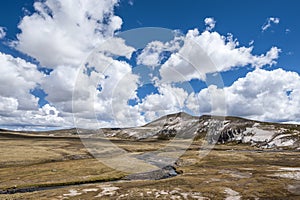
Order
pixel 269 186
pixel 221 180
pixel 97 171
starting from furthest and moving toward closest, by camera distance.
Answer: pixel 97 171 → pixel 221 180 → pixel 269 186

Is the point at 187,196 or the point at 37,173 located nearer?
the point at 187,196

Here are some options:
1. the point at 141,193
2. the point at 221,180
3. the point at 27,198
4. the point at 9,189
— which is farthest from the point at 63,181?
the point at 221,180

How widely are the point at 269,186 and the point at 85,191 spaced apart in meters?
39.9

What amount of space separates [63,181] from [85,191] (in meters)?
17.1

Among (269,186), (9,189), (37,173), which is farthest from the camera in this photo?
(37,173)

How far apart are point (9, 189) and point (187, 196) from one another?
137 ft

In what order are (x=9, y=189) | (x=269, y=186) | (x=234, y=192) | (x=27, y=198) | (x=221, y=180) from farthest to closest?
(x=221, y=180) < (x=9, y=189) < (x=269, y=186) < (x=234, y=192) < (x=27, y=198)

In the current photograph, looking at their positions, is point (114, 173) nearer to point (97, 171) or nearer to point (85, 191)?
point (97, 171)

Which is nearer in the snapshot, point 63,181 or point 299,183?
point 299,183

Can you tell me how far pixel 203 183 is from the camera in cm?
6347

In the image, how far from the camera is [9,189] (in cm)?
6181

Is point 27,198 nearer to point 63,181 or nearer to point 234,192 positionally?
point 63,181

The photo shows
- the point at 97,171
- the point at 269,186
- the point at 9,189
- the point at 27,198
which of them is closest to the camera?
the point at 27,198

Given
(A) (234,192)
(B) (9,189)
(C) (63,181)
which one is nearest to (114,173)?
(C) (63,181)
